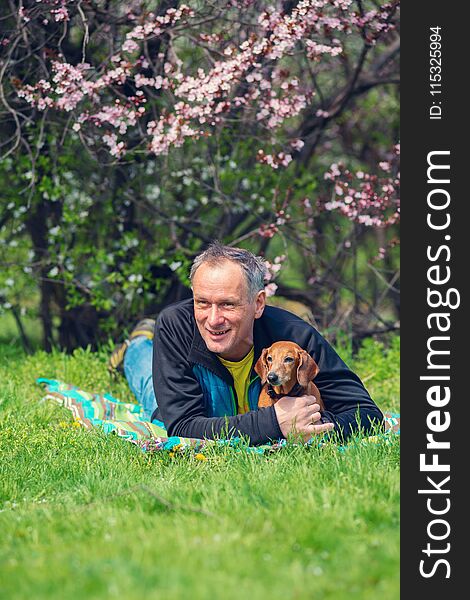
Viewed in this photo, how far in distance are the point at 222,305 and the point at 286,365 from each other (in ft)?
1.61

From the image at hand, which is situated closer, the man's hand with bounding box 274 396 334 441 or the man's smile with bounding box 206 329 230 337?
the man's hand with bounding box 274 396 334 441

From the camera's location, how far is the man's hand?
4.68 meters

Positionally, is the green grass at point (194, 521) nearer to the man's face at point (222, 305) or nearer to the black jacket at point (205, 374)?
the black jacket at point (205, 374)

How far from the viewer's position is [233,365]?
17.0 feet

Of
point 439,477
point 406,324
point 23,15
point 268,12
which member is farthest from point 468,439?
point 23,15

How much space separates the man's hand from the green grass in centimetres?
14

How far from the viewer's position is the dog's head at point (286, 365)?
467cm

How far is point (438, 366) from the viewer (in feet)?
13.9

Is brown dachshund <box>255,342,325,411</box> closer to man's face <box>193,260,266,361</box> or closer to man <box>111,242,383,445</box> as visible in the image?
man <box>111,242,383,445</box>

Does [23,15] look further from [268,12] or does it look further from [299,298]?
[299,298]

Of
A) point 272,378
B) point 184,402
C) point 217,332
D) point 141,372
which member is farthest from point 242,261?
point 141,372

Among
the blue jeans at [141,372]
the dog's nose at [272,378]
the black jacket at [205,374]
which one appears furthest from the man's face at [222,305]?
the blue jeans at [141,372]

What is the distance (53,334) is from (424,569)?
5867 millimetres

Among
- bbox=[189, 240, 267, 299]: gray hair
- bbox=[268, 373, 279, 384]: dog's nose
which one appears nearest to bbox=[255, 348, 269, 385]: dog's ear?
bbox=[268, 373, 279, 384]: dog's nose
